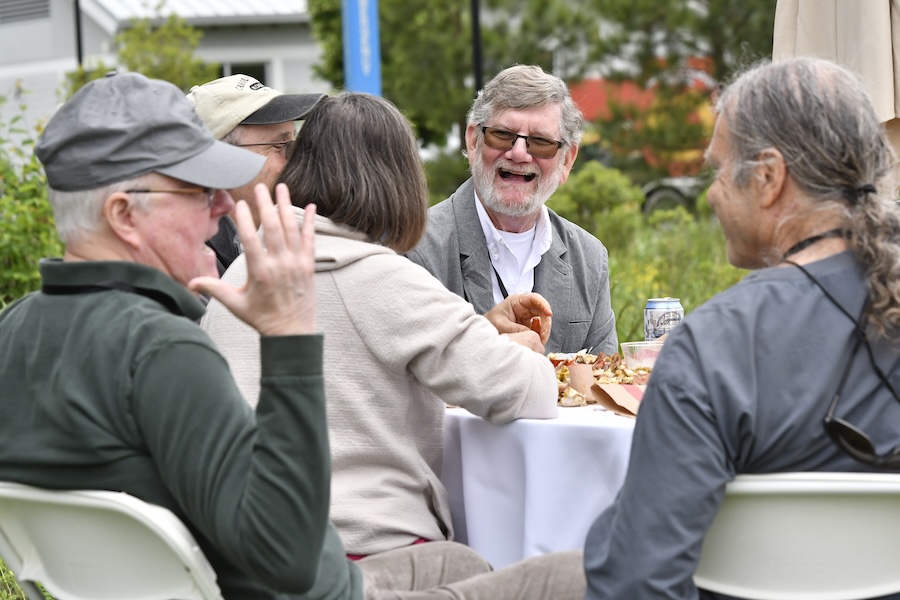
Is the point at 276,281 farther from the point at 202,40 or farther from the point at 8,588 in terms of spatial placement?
the point at 202,40

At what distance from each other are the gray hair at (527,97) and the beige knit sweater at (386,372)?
5.73 feet

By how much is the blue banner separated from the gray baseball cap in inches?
338

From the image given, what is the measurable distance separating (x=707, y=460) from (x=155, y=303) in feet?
2.97

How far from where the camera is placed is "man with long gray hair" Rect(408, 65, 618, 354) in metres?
4.17

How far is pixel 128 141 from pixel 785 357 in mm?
1118

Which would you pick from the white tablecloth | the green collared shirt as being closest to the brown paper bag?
the white tablecloth

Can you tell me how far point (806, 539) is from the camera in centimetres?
191

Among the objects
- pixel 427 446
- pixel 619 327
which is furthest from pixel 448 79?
pixel 427 446

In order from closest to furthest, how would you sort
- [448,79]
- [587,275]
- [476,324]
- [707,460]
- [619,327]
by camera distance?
[707,460]
[476,324]
[587,275]
[619,327]
[448,79]

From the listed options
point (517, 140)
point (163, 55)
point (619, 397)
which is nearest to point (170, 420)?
point (619, 397)

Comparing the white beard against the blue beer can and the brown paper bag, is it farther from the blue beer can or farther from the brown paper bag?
the brown paper bag

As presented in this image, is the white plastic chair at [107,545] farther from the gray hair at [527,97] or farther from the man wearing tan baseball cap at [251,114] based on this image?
the gray hair at [527,97]

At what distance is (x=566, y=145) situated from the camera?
433cm

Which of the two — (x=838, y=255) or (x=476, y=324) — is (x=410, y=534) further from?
(x=838, y=255)
